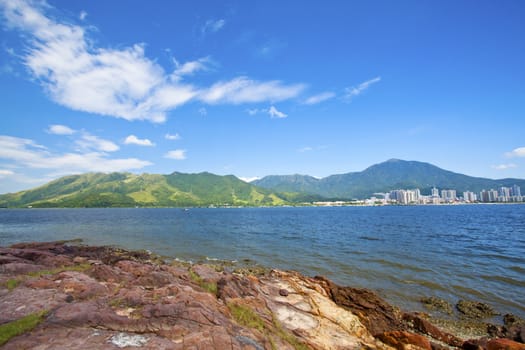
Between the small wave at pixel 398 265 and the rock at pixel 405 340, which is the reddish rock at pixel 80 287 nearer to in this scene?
the rock at pixel 405 340

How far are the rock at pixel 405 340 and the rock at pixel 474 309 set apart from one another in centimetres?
955

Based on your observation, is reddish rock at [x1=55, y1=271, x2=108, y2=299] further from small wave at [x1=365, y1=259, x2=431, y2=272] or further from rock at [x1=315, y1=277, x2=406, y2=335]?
small wave at [x1=365, y1=259, x2=431, y2=272]

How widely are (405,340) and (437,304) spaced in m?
10.6

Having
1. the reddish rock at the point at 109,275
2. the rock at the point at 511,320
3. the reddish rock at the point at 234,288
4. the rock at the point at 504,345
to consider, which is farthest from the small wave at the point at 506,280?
the reddish rock at the point at 109,275

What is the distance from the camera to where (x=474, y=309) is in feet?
68.9

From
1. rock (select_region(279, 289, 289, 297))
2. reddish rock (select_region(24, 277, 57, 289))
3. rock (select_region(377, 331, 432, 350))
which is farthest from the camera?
rock (select_region(279, 289, 289, 297))

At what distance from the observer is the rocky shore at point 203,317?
34.0 feet

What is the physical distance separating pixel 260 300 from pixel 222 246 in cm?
3719

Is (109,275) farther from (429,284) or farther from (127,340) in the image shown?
(429,284)

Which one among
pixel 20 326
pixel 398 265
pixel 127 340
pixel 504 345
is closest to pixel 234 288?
pixel 127 340

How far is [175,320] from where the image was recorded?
11.8 metres

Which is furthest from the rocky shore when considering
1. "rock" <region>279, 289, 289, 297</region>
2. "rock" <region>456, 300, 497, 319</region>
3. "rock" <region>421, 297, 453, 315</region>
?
"rock" <region>421, 297, 453, 315</region>

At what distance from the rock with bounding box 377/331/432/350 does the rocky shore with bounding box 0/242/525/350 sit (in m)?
0.05

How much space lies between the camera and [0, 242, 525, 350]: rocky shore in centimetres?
1035
